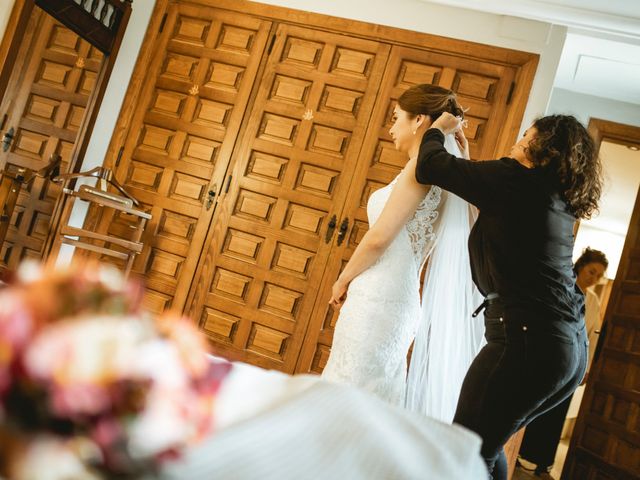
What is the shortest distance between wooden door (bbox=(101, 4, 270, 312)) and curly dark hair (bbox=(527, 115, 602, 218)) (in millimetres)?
2926

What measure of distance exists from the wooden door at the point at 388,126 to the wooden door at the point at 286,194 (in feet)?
0.22

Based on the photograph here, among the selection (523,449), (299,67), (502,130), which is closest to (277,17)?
(299,67)

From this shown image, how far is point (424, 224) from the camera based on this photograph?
208cm

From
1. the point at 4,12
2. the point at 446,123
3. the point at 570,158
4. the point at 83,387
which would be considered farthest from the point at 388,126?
the point at 83,387

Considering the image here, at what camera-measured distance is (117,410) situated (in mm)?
485

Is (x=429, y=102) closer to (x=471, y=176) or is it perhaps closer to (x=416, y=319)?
(x=471, y=176)

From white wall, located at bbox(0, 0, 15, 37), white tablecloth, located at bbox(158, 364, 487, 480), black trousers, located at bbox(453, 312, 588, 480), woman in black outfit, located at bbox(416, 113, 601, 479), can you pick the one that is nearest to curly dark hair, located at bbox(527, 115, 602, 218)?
woman in black outfit, located at bbox(416, 113, 601, 479)

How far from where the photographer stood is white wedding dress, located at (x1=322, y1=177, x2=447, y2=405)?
6.44 ft

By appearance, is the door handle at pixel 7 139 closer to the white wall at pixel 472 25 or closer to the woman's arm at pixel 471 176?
the white wall at pixel 472 25

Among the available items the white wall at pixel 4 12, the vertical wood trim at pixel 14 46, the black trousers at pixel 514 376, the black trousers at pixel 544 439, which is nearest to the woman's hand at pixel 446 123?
the black trousers at pixel 514 376

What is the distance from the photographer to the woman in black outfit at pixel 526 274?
1498 millimetres

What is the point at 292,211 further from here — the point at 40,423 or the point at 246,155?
the point at 40,423

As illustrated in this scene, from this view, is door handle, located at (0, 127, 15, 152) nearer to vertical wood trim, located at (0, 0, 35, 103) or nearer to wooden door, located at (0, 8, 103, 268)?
wooden door, located at (0, 8, 103, 268)

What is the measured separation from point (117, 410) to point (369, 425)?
1.25 ft
